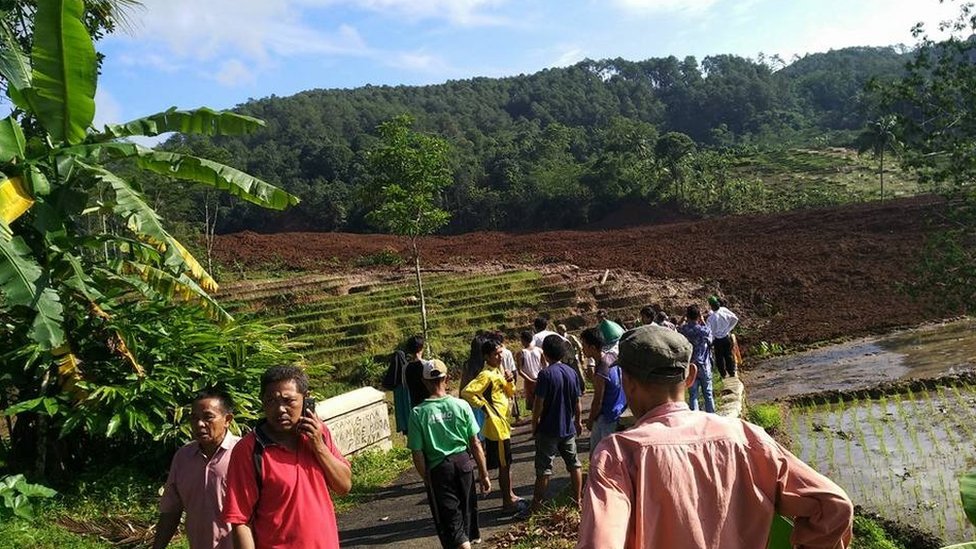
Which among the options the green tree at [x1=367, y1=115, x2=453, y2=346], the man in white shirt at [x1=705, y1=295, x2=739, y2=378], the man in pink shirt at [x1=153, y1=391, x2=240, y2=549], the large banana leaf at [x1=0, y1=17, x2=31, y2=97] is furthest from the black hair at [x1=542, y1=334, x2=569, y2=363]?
the green tree at [x1=367, y1=115, x2=453, y2=346]

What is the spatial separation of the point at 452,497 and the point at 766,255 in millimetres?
23829

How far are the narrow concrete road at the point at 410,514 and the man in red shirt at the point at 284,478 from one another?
9.66 ft

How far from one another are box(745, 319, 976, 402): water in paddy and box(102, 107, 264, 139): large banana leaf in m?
8.22

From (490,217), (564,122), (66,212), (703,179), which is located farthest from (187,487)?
(564,122)

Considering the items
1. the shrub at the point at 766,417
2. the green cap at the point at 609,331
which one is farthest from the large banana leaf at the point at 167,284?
the shrub at the point at 766,417

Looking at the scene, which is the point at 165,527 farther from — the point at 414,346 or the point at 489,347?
the point at 414,346

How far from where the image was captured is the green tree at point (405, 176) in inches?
696

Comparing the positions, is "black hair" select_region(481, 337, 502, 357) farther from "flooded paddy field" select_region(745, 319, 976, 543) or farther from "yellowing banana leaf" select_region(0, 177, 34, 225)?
"yellowing banana leaf" select_region(0, 177, 34, 225)

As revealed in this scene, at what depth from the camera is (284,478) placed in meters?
3.24

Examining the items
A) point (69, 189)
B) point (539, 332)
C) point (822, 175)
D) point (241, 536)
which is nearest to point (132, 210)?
point (69, 189)

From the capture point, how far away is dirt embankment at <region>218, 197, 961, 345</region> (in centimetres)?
2072

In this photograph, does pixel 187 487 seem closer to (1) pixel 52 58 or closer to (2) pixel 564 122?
(1) pixel 52 58

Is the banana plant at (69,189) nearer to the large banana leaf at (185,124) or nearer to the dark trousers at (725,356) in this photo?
the large banana leaf at (185,124)

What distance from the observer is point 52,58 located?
6695mm
